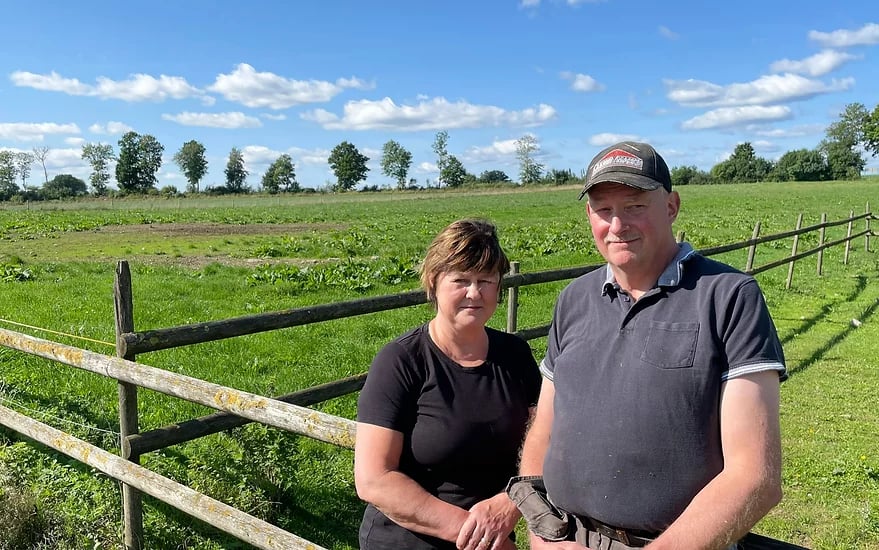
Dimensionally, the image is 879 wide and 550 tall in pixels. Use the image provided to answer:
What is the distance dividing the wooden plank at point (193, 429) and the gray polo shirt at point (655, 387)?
2.69 metres

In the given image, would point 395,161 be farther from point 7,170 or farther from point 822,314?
point 822,314

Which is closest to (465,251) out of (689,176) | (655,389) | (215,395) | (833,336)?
(655,389)

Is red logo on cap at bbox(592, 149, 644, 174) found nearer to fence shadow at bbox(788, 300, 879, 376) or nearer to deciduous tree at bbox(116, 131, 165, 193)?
fence shadow at bbox(788, 300, 879, 376)

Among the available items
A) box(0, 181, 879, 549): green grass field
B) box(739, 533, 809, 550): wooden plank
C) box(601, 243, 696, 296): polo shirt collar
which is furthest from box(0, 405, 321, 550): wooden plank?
box(601, 243, 696, 296): polo shirt collar

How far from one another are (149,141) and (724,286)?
407 ft

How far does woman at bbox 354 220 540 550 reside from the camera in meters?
2.12

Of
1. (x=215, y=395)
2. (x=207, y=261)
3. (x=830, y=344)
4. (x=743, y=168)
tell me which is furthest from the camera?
(x=743, y=168)

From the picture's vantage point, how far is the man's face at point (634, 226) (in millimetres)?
1905

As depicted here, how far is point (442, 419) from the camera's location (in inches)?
85.7

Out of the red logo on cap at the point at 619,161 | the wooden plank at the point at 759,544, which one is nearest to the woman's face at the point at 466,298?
the red logo on cap at the point at 619,161

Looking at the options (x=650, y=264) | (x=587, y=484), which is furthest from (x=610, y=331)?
(x=587, y=484)

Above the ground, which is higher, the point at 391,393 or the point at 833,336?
the point at 391,393

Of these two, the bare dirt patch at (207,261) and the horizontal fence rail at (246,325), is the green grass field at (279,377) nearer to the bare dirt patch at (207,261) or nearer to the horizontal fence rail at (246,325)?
the bare dirt patch at (207,261)

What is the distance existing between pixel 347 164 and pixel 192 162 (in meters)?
28.3
